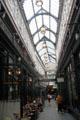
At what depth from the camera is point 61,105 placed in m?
13.9

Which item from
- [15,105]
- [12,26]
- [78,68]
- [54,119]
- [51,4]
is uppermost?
[51,4]

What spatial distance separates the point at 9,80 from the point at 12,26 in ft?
10.9

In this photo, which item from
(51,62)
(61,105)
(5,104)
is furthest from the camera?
(51,62)

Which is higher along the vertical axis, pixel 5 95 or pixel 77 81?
pixel 77 81

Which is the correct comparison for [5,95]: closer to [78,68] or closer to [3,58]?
[3,58]

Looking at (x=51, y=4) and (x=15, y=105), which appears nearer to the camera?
(x=15, y=105)

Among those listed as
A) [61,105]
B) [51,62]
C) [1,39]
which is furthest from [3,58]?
[51,62]

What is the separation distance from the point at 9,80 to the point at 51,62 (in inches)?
1614

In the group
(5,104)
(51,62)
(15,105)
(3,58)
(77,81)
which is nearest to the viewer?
(5,104)

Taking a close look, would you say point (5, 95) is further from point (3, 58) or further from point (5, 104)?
point (3, 58)

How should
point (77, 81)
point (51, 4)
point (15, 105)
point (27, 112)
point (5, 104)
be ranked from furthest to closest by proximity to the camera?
point (51, 4) < point (27, 112) < point (77, 81) < point (15, 105) < point (5, 104)

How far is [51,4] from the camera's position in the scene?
17.0 metres

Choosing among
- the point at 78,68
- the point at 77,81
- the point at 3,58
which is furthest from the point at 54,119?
the point at 3,58

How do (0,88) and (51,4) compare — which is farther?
Result: (51,4)
